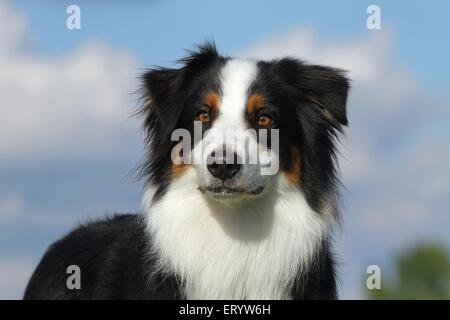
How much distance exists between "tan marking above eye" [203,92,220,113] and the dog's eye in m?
0.08

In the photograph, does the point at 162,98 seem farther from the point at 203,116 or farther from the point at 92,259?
the point at 92,259

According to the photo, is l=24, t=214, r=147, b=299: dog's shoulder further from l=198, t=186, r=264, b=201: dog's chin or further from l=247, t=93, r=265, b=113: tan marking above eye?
l=247, t=93, r=265, b=113: tan marking above eye

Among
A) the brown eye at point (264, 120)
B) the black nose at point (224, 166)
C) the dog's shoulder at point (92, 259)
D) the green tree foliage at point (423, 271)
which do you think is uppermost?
the brown eye at point (264, 120)

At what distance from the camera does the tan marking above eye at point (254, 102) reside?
8.40 meters

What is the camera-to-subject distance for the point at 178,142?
873 cm

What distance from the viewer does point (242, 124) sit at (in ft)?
27.2

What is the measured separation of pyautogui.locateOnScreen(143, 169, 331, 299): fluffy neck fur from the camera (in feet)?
28.0

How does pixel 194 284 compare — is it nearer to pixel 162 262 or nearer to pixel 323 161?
pixel 162 262

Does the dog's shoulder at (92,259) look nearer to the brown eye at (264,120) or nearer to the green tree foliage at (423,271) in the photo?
the brown eye at (264,120)

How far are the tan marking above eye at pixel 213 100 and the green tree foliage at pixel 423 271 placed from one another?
115 feet

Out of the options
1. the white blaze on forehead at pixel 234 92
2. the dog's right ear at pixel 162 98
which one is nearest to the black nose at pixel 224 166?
the white blaze on forehead at pixel 234 92

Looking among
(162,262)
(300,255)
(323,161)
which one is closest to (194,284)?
(162,262)

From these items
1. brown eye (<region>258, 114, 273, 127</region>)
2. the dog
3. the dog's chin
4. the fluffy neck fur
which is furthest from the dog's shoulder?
brown eye (<region>258, 114, 273, 127</region>)

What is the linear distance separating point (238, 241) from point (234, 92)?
1363 millimetres
